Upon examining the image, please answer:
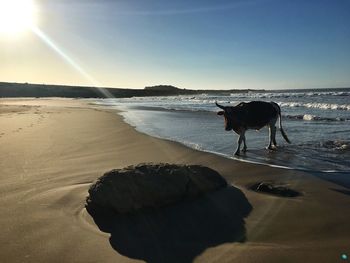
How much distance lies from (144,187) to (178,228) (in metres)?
0.85

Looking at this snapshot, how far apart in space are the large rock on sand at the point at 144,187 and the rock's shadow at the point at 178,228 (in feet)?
0.39

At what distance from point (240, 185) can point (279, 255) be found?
9.34 feet

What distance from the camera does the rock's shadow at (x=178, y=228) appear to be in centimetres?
427

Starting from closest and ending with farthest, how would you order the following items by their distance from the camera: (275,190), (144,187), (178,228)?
(178,228)
(144,187)
(275,190)

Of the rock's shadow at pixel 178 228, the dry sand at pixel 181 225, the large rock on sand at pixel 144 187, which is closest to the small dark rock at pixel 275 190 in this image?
the dry sand at pixel 181 225

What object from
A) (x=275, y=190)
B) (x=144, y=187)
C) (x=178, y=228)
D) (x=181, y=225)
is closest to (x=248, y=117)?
(x=275, y=190)

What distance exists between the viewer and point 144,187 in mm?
5492

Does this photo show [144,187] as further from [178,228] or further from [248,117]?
[248,117]

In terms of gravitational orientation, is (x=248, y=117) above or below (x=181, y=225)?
above

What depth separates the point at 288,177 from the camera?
24.5 ft

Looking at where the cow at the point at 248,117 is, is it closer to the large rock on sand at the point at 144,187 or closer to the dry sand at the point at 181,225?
the dry sand at the point at 181,225

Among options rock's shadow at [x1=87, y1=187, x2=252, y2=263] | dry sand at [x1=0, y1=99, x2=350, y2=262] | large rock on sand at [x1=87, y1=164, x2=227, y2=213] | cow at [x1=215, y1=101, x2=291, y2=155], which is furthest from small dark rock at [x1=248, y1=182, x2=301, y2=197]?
cow at [x1=215, y1=101, x2=291, y2=155]

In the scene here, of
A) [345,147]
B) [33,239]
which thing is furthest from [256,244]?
[345,147]

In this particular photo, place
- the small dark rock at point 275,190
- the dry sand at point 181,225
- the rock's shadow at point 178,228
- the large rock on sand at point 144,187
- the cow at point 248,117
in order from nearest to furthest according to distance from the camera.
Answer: the dry sand at point 181,225 < the rock's shadow at point 178,228 < the large rock on sand at point 144,187 < the small dark rock at point 275,190 < the cow at point 248,117
